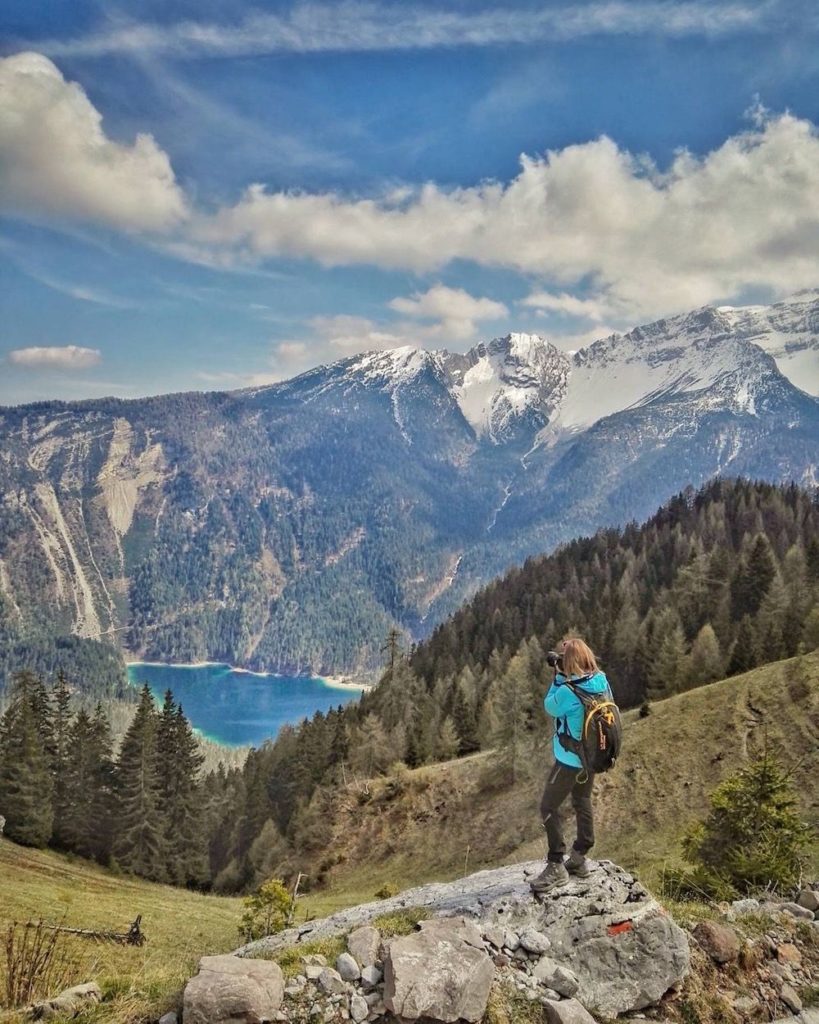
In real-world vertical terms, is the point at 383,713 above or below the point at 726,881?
below

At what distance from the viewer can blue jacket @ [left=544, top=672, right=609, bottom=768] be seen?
36.6 ft

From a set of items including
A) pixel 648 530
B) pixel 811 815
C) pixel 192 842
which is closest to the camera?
pixel 811 815

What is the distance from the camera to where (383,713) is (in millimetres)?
91500

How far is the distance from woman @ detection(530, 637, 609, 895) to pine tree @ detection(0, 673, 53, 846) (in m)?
56.5

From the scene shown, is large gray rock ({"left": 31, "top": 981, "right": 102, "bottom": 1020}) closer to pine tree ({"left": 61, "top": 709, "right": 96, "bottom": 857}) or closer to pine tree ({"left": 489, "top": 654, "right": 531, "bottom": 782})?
pine tree ({"left": 489, "top": 654, "right": 531, "bottom": 782})

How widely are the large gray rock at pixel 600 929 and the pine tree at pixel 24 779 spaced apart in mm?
52521

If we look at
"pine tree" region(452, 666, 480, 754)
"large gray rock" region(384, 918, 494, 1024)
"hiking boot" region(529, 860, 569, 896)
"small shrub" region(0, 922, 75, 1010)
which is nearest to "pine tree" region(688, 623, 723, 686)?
"pine tree" region(452, 666, 480, 754)

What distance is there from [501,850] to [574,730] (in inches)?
1844

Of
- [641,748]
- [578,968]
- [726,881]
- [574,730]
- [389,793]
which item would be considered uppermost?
[574,730]

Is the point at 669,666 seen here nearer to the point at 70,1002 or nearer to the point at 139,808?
the point at 139,808

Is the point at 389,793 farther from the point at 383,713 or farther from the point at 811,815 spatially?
the point at 811,815

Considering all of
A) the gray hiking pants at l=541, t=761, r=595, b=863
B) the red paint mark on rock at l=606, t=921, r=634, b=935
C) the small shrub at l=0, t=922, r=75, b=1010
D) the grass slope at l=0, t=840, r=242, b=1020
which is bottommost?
the grass slope at l=0, t=840, r=242, b=1020

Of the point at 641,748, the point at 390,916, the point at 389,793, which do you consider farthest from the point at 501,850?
the point at 390,916

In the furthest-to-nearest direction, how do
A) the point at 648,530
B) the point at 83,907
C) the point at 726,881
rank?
the point at 648,530 → the point at 83,907 → the point at 726,881
